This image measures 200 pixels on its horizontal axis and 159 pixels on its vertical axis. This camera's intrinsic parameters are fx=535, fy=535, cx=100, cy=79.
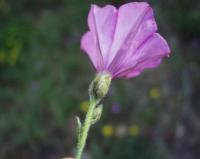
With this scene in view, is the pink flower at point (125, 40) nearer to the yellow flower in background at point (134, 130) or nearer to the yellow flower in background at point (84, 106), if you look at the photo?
the yellow flower in background at point (134, 130)

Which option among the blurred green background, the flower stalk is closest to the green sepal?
the flower stalk

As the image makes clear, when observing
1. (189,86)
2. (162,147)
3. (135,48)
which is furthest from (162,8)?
(135,48)

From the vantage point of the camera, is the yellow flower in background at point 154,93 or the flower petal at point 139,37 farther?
the yellow flower in background at point 154,93

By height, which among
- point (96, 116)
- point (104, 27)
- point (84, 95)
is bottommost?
point (84, 95)

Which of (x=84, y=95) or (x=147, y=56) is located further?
(x=84, y=95)

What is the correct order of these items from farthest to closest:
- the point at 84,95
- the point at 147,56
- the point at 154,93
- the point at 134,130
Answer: the point at 84,95
the point at 154,93
the point at 134,130
the point at 147,56

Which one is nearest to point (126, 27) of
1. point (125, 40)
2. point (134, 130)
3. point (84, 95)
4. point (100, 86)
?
point (125, 40)

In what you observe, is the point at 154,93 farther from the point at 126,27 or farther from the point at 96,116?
the point at 96,116

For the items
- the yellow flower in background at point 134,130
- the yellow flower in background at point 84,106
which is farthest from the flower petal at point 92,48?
the yellow flower in background at point 84,106
